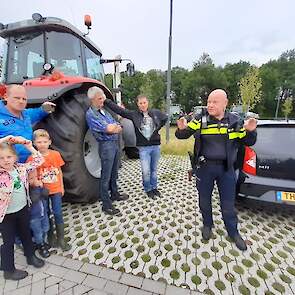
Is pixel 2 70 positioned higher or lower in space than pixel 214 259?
higher

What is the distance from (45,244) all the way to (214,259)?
5.82ft

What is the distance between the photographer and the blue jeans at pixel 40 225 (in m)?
2.52

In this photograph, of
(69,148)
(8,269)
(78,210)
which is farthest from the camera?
(78,210)

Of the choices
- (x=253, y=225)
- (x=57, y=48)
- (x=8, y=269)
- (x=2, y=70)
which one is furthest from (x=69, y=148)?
(x=253, y=225)

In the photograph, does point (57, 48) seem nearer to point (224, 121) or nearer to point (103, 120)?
point (103, 120)

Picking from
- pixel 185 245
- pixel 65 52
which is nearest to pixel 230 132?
pixel 185 245

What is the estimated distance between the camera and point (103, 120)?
3.14m

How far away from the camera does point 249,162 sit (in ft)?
10.7

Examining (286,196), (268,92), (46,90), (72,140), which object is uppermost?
(268,92)

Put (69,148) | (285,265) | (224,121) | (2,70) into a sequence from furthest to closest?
(2,70), (69,148), (224,121), (285,265)

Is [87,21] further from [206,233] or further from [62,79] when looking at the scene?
[206,233]

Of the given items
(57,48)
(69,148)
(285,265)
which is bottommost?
(285,265)

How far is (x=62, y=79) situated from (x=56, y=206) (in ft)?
5.02

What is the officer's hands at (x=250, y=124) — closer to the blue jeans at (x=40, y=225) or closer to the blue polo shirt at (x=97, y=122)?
the blue polo shirt at (x=97, y=122)
